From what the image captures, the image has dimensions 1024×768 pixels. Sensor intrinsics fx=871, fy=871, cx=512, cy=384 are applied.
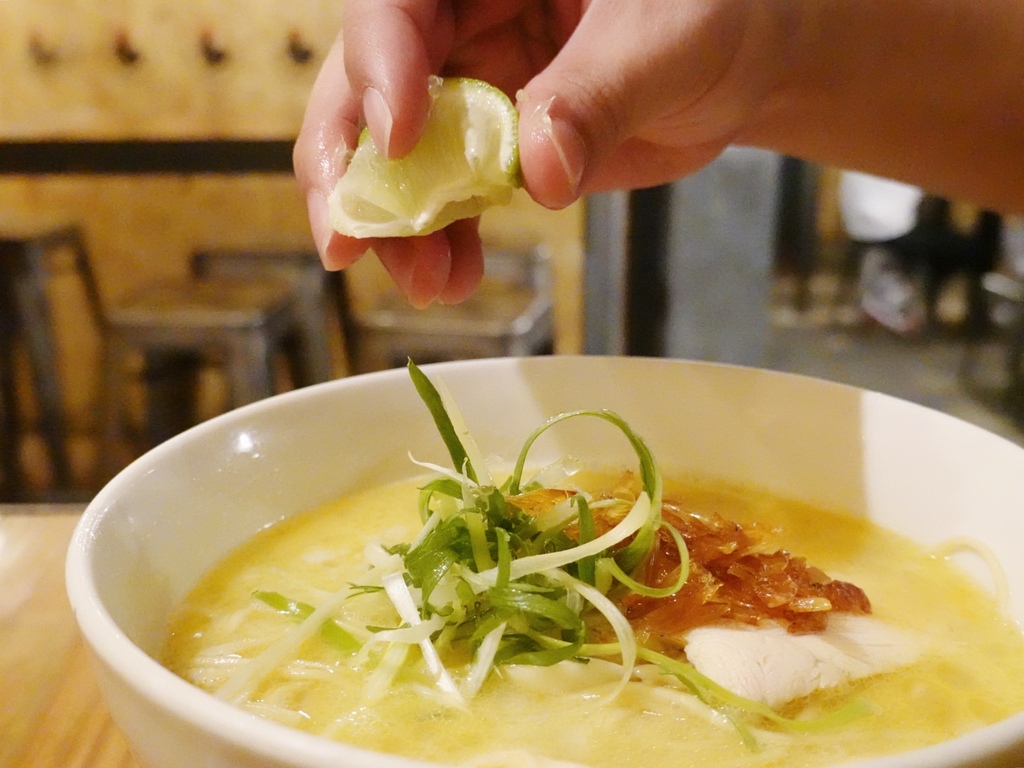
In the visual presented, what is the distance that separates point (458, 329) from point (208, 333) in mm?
802

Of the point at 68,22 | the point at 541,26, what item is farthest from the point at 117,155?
the point at 541,26

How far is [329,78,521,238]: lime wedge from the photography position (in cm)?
76

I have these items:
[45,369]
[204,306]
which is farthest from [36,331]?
[204,306]

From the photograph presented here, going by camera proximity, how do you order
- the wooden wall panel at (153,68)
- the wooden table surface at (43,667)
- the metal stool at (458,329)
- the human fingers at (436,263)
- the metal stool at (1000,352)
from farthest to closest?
1. the wooden wall panel at (153,68)
2. the metal stool at (1000,352)
3. the metal stool at (458,329)
4. the human fingers at (436,263)
5. the wooden table surface at (43,667)

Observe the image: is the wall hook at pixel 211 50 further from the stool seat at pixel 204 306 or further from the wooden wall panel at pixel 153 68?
the stool seat at pixel 204 306

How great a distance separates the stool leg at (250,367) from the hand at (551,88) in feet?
5.37

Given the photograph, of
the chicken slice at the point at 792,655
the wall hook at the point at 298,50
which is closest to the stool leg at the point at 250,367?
the wall hook at the point at 298,50

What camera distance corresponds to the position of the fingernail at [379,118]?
79 centimetres

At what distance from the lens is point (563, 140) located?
73 centimetres

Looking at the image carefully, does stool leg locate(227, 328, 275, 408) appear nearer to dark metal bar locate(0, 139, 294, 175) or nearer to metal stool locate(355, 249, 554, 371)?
metal stool locate(355, 249, 554, 371)

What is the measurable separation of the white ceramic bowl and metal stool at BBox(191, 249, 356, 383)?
7.14 feet

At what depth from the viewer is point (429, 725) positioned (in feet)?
2.01

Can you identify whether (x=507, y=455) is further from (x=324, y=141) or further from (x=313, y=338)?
(x=313, y=338)

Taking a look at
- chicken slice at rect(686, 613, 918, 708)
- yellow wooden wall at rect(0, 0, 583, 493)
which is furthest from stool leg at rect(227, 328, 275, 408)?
chicken slice at rect(686, 613, 918, 708)
